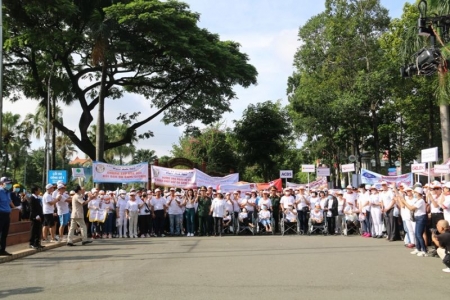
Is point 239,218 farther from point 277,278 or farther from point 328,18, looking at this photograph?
point 328,18

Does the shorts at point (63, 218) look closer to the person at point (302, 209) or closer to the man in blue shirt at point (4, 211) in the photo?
the man in blue shirt at point (4, 211)

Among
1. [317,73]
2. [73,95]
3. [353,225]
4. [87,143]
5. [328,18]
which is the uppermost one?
[328,18]

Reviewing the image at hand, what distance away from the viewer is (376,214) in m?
19.1

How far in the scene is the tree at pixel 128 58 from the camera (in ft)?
98.5

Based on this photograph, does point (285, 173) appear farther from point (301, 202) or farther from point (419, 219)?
point (419, 219)

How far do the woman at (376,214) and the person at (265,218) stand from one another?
427 cm

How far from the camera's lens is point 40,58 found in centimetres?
3469

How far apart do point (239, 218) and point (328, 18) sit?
29059 mm

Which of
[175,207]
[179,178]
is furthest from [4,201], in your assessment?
[179,178]

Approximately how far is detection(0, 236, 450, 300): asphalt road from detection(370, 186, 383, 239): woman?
3.71 metres

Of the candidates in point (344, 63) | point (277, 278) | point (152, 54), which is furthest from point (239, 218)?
point (344, 63)

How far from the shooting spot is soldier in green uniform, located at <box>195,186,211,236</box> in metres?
21.2

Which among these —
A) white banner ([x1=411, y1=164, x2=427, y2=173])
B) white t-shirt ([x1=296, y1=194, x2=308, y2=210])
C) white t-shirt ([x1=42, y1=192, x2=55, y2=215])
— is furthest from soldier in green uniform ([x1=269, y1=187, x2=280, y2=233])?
white t-shirt ([x1=42, y1=192, x2=55, y2=215])

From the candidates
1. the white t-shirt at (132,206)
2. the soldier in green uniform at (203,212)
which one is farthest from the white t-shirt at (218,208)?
the white t-shirt at (132,206)
